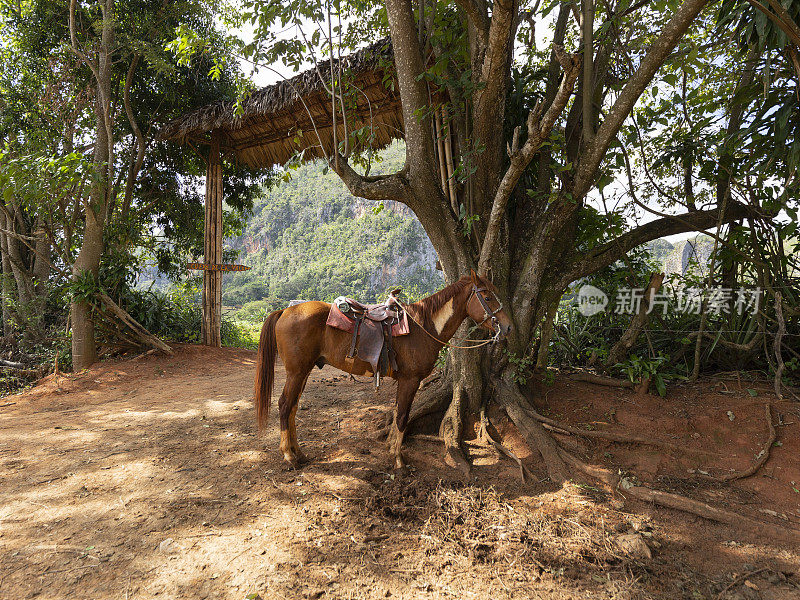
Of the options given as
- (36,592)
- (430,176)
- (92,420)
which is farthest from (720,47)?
(92,420)

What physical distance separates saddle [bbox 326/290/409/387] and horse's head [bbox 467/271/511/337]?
1.93ft

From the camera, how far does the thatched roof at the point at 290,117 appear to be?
6281 millimetres

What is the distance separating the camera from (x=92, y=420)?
4586mm

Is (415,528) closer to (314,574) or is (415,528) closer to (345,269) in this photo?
(314,574)

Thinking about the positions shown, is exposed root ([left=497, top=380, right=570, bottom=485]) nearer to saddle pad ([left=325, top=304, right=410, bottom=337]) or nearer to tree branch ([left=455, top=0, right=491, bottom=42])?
saddle pad ([left=325, top=304, right=410, bottom=337])

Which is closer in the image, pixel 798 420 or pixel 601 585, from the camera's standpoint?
pixel 601 585

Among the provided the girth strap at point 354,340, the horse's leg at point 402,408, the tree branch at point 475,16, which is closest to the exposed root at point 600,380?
the horse's leg at point 402,408

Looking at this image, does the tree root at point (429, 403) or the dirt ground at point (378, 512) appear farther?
the tree root at point (429, 403)

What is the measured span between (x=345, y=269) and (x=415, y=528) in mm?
26415

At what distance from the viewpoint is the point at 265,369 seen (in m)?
3.49

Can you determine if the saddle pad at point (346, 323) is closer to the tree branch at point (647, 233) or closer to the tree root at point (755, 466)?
the tree branch at point (647, 233)

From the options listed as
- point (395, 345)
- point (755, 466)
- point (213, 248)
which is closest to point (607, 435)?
point (755, 466)

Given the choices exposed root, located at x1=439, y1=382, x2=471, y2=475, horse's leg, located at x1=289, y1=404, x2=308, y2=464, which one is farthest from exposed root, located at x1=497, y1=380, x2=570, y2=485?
horse's leg, located at x1=289, y1=404, x2=308, y2=464

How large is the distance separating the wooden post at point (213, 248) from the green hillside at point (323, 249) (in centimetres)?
1570
